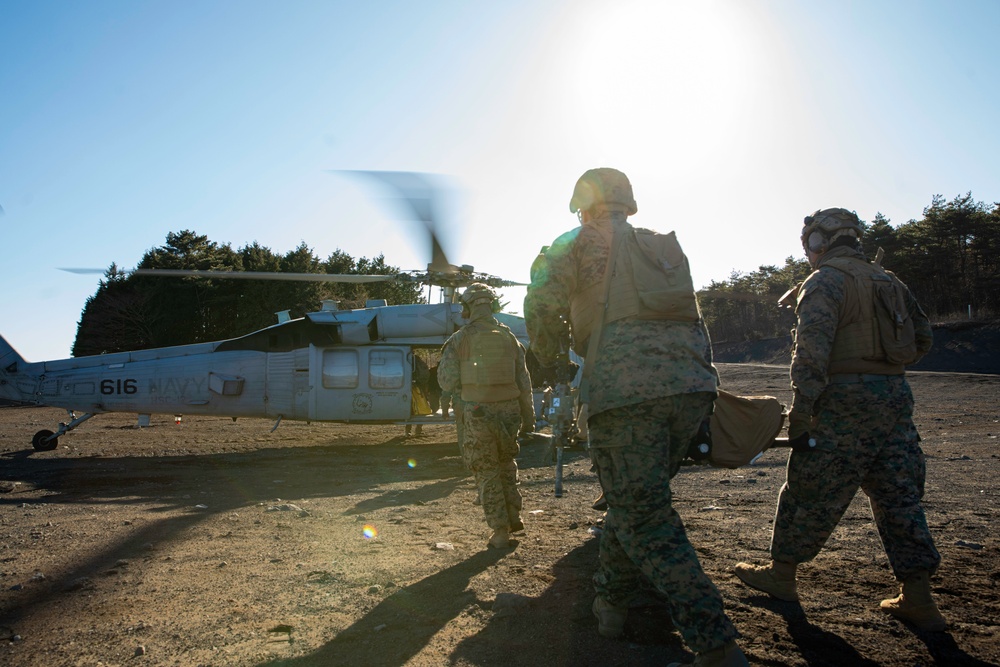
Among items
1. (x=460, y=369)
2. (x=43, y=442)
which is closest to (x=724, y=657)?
(x=460, y=369)

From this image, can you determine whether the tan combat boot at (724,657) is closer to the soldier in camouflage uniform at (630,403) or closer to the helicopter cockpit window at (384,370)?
the soldier in camouflage uniform at (630,403)

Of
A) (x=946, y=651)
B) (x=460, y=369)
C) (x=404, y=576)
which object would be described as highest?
(x=460, y=369)

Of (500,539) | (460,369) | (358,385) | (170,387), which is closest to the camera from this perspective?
(500,539)

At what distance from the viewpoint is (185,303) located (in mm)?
31344

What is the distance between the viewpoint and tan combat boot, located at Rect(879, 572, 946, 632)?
112 inches

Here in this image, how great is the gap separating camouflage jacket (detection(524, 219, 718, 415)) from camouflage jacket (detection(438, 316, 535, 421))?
2.17 metres

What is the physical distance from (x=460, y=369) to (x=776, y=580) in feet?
8.83

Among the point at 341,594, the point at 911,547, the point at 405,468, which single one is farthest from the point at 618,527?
the point at 405,468

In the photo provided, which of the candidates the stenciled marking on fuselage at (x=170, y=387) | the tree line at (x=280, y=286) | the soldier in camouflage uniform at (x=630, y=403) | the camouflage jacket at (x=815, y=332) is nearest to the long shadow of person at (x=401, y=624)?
the soldier in camouflage uniform at (x=630, y=403)

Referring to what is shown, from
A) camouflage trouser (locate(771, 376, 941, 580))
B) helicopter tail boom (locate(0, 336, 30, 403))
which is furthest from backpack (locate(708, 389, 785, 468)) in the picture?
helicopter tail boom (locate(0, 336, 30, 403))

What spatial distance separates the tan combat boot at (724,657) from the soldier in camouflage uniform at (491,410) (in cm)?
232

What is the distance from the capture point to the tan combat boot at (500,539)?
4491mm

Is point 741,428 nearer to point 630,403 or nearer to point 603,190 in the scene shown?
point 630,403

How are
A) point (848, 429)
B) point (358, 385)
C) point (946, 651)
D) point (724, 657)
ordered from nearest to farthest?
point (724, 657), point (946, 651), point (848, 429), point (358, 385)
